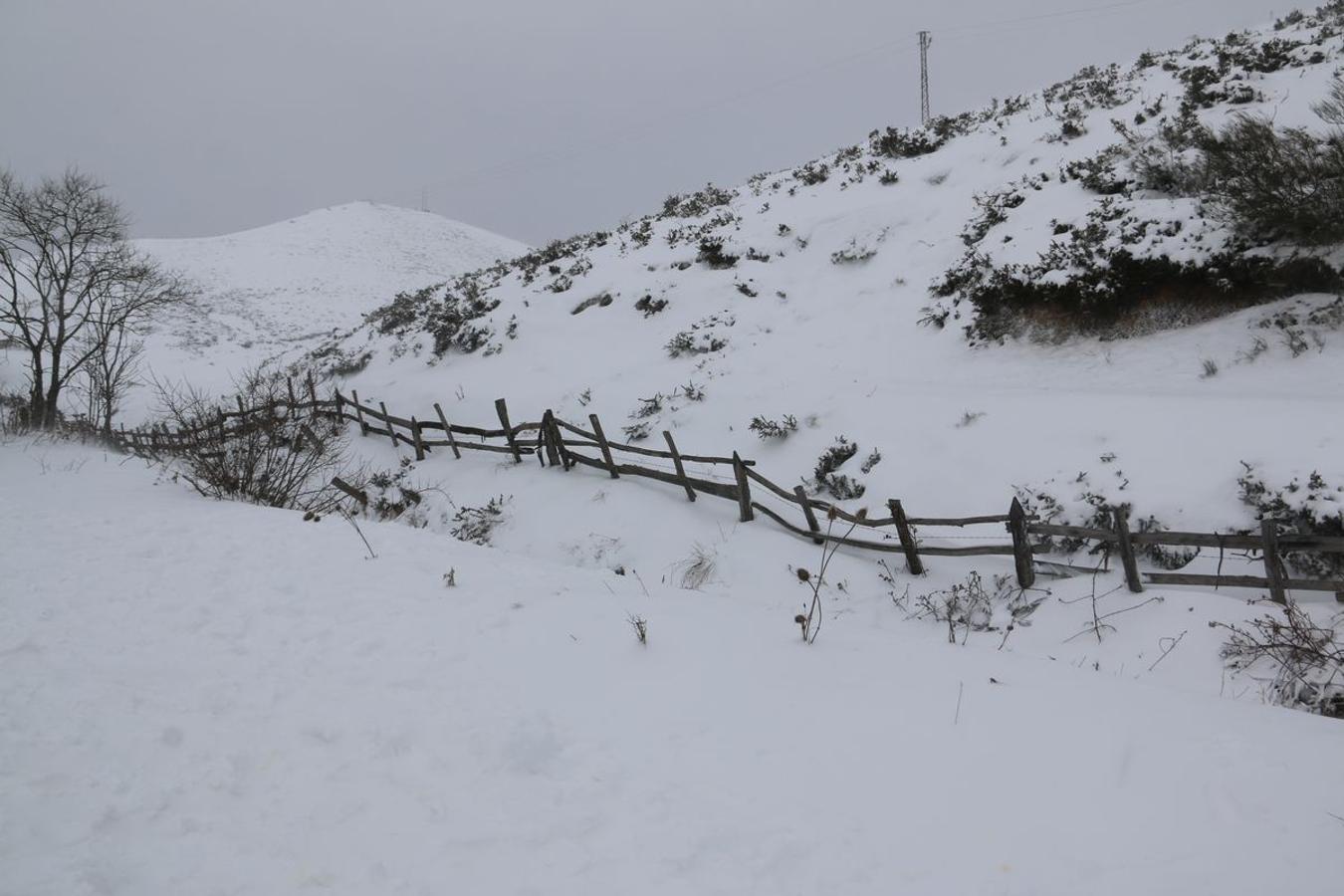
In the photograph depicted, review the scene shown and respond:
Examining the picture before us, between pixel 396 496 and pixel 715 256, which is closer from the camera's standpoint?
pixel 396 496

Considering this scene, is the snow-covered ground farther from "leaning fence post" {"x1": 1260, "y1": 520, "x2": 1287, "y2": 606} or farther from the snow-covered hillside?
the snow-covered hillside

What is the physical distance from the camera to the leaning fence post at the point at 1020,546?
6.29m

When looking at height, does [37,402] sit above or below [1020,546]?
above

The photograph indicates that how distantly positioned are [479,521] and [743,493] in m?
4.66

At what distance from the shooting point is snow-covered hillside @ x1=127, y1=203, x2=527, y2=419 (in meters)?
33.0

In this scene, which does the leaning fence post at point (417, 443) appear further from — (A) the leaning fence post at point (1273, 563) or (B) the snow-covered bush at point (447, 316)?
(A) the leaning fence post at point (1273, 563)

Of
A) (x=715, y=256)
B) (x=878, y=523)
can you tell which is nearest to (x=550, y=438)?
(x=878, y=523)

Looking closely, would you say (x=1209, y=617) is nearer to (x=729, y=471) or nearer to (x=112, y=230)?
(x=729, y=471)

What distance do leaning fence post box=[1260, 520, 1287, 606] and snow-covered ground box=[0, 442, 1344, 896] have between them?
0.96 metres

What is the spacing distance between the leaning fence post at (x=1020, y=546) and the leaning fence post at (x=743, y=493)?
3438 millimetres

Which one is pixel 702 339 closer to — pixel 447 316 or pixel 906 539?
pixel 906 539

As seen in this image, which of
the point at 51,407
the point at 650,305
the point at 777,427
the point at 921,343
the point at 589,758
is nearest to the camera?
the point at 589,758

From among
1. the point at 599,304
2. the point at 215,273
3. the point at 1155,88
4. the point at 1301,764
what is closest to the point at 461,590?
the point at 1301,764

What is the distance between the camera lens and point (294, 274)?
45.8m
